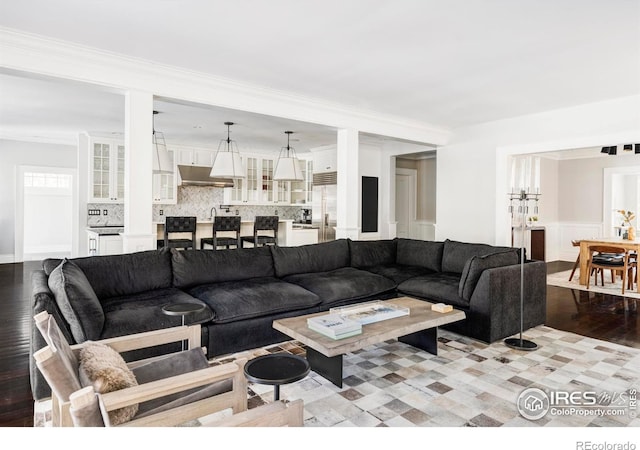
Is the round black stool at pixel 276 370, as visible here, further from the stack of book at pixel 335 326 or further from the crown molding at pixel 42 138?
the crown molding at pixel 42 138

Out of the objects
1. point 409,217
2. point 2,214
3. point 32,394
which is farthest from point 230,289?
point 2,214

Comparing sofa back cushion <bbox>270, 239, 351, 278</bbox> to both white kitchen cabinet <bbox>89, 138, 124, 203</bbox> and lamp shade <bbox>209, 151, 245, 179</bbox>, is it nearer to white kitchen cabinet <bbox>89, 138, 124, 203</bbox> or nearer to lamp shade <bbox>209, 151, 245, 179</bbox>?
lamp shade <bbox>209, 151, 245, 179</bbox>

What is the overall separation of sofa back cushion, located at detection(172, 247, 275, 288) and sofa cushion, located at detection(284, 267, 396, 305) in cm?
34

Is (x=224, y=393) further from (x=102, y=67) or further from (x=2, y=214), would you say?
(x=2, y=214)

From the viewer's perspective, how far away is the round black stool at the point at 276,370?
1.82 metres

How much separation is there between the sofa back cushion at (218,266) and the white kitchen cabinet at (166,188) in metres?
4.22

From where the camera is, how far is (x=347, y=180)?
536 centimetres

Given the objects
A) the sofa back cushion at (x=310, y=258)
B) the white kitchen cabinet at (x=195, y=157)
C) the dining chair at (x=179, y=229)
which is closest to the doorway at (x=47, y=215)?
the white kitchen cabinet at (x=195, y=157)

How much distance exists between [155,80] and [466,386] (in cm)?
371

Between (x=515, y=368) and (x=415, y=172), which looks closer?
(x=515, y=368)

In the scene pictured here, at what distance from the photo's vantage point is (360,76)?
3990 mm

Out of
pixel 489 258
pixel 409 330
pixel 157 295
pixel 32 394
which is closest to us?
pixel 32 394

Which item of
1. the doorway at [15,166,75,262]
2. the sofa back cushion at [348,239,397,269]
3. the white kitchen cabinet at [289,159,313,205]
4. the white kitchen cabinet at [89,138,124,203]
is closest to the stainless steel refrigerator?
the white kitchen cabinet at [289,159,313,205]

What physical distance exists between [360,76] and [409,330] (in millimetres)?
2520
